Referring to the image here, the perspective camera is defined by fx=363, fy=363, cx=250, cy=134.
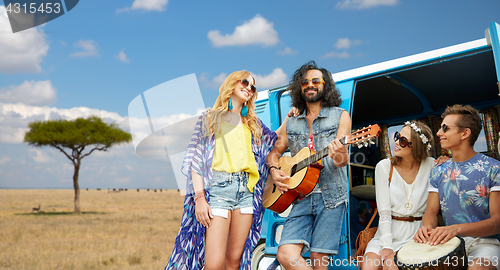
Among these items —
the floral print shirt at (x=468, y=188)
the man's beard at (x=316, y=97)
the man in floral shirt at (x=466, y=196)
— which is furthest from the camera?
the man's beard at (x=316, y=97)

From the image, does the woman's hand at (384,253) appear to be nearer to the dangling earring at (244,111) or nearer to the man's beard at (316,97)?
the man's beard at (316,97)

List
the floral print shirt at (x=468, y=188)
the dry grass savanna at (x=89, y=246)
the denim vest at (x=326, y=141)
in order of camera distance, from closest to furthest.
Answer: the floral print shirt at (x=468, y=188), the denim vest at (x=326, y=141), the dry grass savanna at (x=89, y=246)

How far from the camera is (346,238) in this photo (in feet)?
11.1

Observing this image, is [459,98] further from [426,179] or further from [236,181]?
[236,181]

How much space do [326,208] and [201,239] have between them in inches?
39.4

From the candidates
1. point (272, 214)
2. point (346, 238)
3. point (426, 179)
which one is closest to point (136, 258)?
point (272, 214)

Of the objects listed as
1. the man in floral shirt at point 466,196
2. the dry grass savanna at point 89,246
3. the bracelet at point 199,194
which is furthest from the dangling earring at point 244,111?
the dry grass savanna at point 89,246

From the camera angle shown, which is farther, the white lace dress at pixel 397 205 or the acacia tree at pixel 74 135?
the acacia tree at pixel 74 135

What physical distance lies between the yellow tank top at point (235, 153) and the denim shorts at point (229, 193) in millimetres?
43

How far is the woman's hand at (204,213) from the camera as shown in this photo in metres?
2.54

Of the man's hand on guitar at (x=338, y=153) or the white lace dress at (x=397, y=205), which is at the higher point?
the man's hand on guitar at (x=338, y=153)

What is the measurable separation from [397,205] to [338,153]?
0.89 m

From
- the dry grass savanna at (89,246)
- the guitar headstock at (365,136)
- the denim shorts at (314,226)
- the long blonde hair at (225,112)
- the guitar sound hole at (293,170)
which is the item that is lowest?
the dry grass savanna at (89,246)

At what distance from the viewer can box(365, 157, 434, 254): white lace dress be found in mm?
3074
